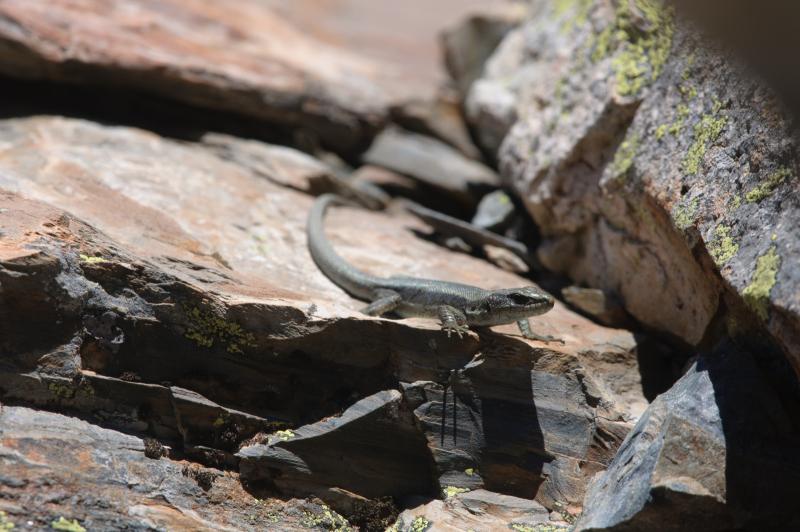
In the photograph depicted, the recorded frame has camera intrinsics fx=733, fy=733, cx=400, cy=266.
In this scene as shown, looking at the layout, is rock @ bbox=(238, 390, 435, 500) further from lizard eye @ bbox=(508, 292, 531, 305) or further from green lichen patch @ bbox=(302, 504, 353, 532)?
lizard eye @ bbox=(508, 292, 531, 305)

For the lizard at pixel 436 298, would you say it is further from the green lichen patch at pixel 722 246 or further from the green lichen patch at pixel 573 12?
the green lichen patch at pixel 573 12

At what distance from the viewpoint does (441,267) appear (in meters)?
8.55

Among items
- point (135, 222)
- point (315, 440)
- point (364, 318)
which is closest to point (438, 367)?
point (364, 318)

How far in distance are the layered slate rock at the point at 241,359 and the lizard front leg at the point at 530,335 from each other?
109 millimetres

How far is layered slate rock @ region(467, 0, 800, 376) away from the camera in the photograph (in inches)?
204

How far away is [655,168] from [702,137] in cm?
54

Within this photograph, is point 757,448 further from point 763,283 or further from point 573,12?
point 573,12

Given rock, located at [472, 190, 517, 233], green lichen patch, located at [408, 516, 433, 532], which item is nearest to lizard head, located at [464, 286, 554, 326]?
green lichen patch, located at [408, 516, 433, 532]

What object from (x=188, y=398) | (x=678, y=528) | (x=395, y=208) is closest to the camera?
(x=678, y=528)

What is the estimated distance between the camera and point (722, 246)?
5484 millimetres

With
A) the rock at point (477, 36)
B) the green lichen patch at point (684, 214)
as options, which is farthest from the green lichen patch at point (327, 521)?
the rock at point (477, 36)

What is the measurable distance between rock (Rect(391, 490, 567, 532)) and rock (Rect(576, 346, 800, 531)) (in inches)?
23.1

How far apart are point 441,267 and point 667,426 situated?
3798 millimetres

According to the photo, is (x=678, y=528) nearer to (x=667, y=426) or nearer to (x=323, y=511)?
(x=667, y=426)
